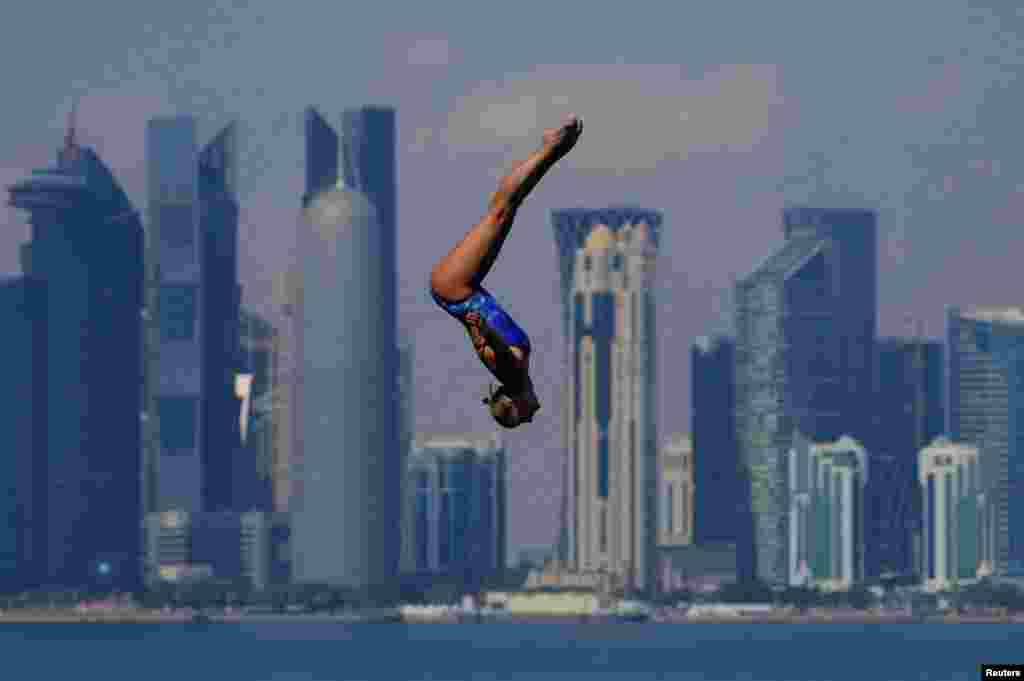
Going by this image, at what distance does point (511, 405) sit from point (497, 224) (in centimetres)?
106

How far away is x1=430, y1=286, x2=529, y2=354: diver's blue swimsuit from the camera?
62.6 feet

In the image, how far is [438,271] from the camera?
19.0 m

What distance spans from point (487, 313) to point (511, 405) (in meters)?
0.58

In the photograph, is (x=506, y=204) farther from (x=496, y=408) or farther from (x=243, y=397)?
(x=243, y=397)

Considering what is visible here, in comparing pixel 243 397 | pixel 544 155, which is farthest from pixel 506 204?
pixel 243 397

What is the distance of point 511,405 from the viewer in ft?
63.7

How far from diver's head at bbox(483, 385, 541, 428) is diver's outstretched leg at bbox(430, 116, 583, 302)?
0.63 m

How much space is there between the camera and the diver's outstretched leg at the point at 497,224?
18859 mm

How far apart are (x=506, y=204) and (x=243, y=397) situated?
38.9m

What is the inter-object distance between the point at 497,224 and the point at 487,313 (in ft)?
1.63

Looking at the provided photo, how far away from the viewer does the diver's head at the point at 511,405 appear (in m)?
19.3

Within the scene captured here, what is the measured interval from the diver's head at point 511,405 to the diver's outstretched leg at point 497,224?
0.63 m

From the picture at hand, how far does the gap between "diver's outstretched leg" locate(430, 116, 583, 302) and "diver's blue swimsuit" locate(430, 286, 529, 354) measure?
5 cm

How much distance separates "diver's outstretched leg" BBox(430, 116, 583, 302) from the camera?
61.9 ft
